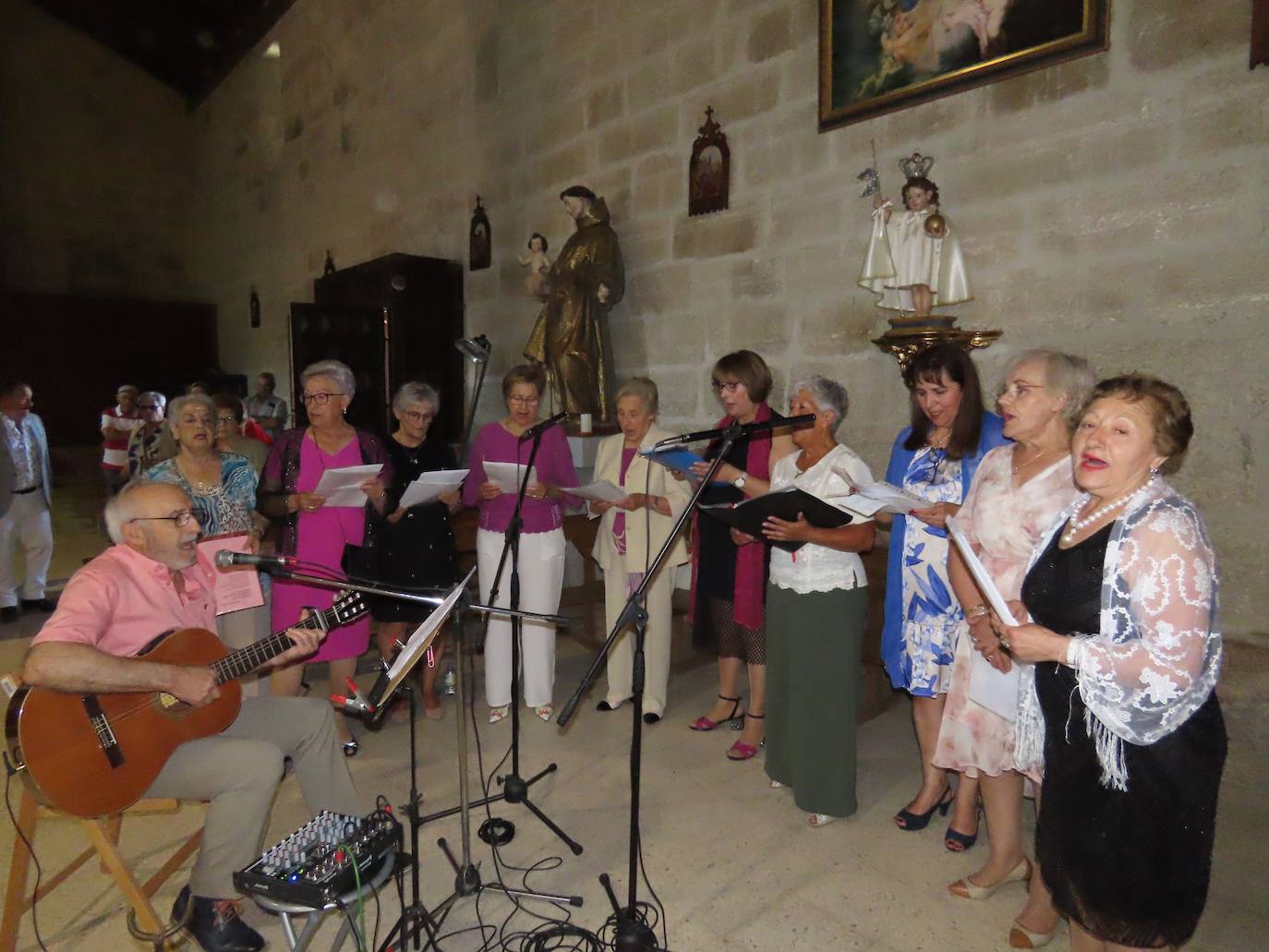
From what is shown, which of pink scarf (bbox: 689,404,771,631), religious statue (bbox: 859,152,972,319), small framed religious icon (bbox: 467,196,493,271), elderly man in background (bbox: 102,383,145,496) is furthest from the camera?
elderly man in background (bbox: 102,383,145,496)

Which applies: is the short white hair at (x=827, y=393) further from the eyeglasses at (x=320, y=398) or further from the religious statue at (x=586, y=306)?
the religious statue at (x=586, y=306)

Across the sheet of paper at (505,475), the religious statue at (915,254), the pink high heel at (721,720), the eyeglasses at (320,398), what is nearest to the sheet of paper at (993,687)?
the pink high heel at (721,720)

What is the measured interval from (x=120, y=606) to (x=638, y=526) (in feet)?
6.22

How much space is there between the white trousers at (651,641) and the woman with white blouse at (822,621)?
0.85m

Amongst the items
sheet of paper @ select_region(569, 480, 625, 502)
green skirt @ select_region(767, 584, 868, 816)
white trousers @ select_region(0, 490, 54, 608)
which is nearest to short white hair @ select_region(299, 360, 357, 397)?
sheet of paper @ select_region(569, 480, 625, 502)

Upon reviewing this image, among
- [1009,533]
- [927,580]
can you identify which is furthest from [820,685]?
[1009,533]

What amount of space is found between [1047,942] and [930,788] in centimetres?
62


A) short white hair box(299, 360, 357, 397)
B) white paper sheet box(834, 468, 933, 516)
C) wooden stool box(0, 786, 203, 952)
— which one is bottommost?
wooden stool box(0, 786, 203, 952)

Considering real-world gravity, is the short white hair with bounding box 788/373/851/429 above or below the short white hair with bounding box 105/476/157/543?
above

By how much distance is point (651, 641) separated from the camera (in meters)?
3.45

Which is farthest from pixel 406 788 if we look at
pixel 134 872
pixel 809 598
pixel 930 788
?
pixel 930 788

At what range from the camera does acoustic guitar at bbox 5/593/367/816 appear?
5.98ft

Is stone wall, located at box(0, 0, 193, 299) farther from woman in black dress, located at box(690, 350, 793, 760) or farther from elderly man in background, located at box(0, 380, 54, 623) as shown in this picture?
woman in black dress, located at box(690, 350, 793, 760)

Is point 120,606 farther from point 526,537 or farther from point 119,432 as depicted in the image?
point 119,432
